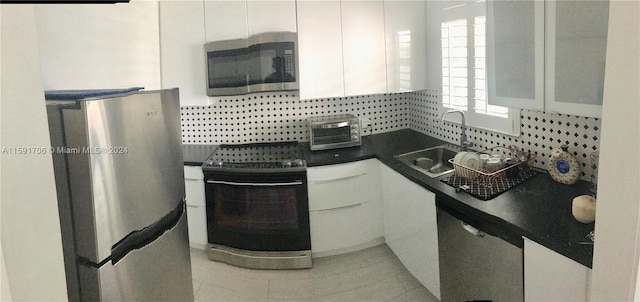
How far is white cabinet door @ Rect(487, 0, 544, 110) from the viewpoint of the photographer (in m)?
1.99

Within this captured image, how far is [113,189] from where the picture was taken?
1637mm

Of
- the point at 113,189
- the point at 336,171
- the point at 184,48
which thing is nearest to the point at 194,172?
the point at 184,48

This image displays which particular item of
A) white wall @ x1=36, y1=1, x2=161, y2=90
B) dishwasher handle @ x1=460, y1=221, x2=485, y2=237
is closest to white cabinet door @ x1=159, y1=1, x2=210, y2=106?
white wall @ x1=36, y1=1, x2=161, y2=90

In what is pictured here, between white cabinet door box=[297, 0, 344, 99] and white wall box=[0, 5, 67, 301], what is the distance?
101 inches

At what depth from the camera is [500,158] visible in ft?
8.34

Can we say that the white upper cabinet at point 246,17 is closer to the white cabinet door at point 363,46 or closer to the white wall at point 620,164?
the white cabinet door at point 363,46

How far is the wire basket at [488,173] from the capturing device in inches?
93.0

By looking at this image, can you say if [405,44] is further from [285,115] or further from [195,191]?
[195,191]

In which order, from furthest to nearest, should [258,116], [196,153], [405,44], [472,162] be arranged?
[258,116]
[196,153]
[405,44]
[472,162]

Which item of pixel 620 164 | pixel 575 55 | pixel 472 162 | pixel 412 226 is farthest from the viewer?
pixel 412 226

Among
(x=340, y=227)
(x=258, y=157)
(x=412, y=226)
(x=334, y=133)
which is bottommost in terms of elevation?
(x=340, y=227)

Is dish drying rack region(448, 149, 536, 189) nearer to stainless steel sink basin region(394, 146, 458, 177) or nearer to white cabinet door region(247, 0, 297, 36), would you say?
stainless steel sink basin region(394, 146, 458, 177)

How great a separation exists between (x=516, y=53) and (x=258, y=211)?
1.98 metres

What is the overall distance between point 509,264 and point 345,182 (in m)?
1.52
